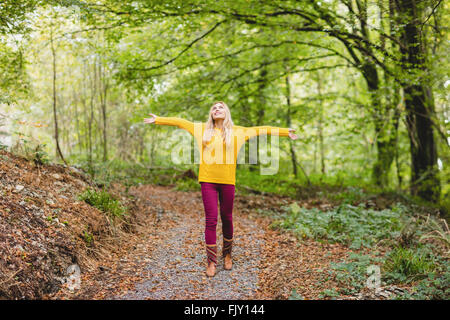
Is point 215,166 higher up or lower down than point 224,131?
lower down

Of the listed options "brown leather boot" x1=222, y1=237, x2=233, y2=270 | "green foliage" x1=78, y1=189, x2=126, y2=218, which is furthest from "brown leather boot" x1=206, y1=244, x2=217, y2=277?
"green foliage" x1=78, y1=189, x2=126, y2=218

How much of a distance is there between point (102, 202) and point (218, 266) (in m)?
2.18

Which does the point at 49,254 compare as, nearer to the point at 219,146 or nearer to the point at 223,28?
the point at 219,146

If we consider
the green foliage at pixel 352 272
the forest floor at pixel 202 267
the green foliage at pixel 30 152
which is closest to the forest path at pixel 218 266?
the forest floor at pixel 202 267

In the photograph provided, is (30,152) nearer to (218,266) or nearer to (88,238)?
(88,238)

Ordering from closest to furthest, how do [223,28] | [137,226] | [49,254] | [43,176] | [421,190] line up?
[49,254] → [43,176] → [137,226] → [421,190] → [223,28]

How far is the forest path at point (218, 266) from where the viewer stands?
12.2 ft

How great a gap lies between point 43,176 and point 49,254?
6.42 ft

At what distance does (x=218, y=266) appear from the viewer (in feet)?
14.9

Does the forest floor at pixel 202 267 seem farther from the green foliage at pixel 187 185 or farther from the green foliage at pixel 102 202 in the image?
the green foliage at pixel 187 185

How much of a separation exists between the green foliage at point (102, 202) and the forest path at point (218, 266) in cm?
64

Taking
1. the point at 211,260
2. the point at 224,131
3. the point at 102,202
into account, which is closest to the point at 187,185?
the point at 102,202
